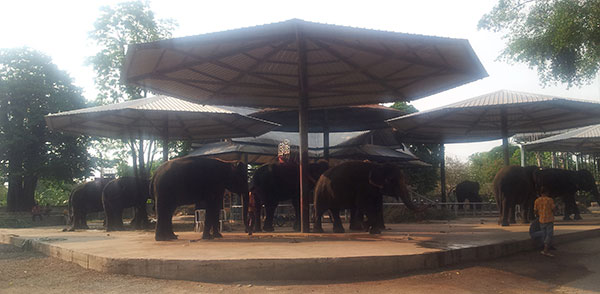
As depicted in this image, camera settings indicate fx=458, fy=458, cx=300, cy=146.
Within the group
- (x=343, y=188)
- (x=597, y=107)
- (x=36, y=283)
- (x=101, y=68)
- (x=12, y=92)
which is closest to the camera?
(x=36, y=283)

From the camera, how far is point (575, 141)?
21.9 meters

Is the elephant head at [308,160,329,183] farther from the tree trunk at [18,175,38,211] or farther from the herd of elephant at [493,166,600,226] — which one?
the tree trunk at [18,175,38,211]

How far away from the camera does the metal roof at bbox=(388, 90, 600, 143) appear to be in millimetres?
12750

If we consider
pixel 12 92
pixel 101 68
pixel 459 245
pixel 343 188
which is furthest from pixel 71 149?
pixel 459 245

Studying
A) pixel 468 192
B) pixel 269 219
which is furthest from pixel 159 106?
pixel 468 192

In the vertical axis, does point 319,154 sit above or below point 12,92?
below

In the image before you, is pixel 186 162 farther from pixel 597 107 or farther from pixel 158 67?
pixel 597 107

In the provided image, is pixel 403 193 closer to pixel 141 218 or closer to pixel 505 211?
pixel 505 211

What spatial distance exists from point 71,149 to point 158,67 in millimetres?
27091

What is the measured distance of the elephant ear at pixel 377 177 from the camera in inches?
400

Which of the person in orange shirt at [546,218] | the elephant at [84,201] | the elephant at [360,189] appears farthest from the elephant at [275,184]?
the elephant at [84,201]

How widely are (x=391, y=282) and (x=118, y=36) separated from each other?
24.5 m

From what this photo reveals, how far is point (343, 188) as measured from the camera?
10.8 meters

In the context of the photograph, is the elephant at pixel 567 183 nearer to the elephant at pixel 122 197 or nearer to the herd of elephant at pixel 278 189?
the herd of elephant at pixel 278 189
